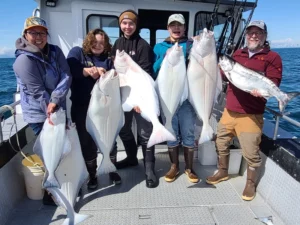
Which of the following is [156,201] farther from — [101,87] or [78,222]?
[101,87]

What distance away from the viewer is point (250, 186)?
11.8 feet

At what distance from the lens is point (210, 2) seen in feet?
17.1

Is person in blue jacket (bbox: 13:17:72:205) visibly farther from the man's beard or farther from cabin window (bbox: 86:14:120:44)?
the man's beard

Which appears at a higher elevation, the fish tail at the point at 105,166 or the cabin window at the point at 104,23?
the cabin window at the point at 104,23

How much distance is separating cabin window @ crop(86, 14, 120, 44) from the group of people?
1738mm

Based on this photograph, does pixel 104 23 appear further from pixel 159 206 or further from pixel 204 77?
pixel 159 206

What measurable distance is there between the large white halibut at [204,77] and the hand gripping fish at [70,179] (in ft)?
4.96

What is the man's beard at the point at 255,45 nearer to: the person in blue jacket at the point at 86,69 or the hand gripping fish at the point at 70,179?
the person in blue jacket at the point at 86,69

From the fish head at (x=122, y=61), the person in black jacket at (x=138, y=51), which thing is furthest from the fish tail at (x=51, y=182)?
the fish head at (x=122, y=61)

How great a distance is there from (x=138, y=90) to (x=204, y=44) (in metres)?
0.90

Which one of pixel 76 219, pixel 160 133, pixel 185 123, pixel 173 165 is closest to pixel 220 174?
pixel 173 165

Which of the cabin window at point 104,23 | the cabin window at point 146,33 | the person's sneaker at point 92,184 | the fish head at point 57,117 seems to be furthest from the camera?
the cabin window at point 146,33

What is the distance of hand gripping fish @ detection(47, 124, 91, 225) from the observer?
2.99m

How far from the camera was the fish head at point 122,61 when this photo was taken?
289cm
